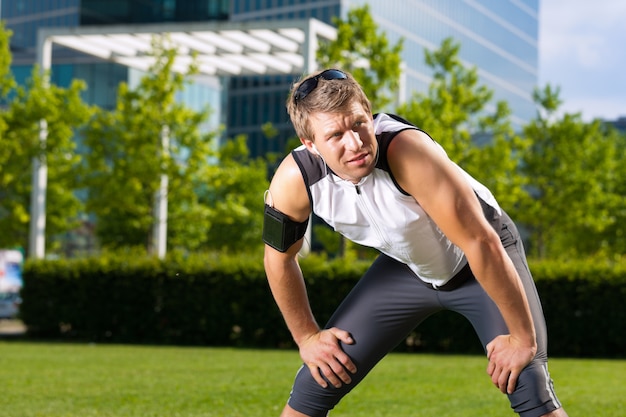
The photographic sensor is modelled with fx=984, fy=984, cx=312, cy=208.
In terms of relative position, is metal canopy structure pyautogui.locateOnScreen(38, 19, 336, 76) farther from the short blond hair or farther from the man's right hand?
the short blond hair

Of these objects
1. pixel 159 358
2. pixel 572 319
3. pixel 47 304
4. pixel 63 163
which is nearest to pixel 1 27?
pixel 63 163

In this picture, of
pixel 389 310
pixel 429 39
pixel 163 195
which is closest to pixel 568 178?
pixel 163 195

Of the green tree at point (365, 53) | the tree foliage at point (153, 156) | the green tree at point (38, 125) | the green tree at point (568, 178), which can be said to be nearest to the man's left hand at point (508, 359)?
the green tree at point (365, 53)

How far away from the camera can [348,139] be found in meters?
3.67

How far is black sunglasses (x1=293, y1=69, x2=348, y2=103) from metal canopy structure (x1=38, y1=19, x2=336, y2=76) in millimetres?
20537

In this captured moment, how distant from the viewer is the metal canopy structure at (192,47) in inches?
1008

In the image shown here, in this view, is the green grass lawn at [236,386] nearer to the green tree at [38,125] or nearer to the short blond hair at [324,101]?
the short blond hair at [324,101]

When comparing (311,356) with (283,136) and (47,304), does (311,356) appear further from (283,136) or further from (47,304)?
(283,136)

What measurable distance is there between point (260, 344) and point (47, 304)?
5.30m

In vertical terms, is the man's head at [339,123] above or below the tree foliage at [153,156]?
above

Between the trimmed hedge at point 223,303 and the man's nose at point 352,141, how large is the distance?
15785 millimetres

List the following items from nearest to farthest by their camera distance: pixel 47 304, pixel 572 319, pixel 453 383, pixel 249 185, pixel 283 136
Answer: pixel 453 383
pixel 572 319
pixel 47 304
pixel 249 185
pixel 283 136

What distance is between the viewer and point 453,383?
12.1 metres

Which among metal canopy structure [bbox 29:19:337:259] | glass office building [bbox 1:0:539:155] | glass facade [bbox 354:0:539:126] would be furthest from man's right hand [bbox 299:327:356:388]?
glass facade [bbox 354:0:539:126]
